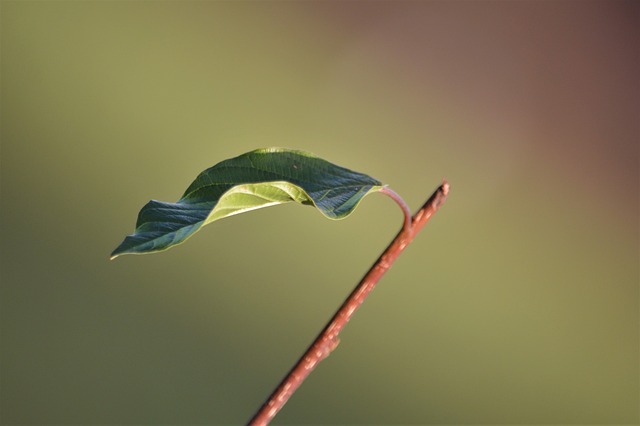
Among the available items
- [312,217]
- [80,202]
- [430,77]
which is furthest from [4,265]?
[430,77]

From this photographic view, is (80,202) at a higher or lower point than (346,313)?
lower

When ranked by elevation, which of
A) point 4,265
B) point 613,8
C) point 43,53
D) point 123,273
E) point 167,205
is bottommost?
point 4,265

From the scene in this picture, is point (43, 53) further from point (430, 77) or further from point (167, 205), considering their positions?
point (167, 205)
